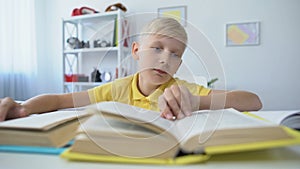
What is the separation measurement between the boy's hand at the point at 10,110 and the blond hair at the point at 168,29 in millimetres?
401

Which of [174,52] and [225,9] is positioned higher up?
[225,9]

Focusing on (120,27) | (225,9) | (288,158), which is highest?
(225,9)

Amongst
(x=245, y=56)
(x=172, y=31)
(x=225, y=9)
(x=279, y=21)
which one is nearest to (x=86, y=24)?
(x=225, y=9)

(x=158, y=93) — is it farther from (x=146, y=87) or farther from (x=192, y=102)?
(x=192, y=102)

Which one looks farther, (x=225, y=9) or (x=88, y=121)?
(x=225, y=9)

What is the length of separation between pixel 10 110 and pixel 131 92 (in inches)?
15.6

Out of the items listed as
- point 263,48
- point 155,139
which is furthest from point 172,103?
point 263,48

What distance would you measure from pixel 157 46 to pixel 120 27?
135cm

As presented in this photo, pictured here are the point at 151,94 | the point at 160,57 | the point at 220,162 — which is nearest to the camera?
the point at 220,162

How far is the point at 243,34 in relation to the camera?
75.6 inches

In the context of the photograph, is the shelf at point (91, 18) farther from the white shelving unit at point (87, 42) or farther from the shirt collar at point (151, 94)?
the shirt collar at point (151, 94)

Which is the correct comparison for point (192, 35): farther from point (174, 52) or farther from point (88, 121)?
point (88, 121)

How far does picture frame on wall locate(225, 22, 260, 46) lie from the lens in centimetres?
188

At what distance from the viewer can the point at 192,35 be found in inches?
29.4
